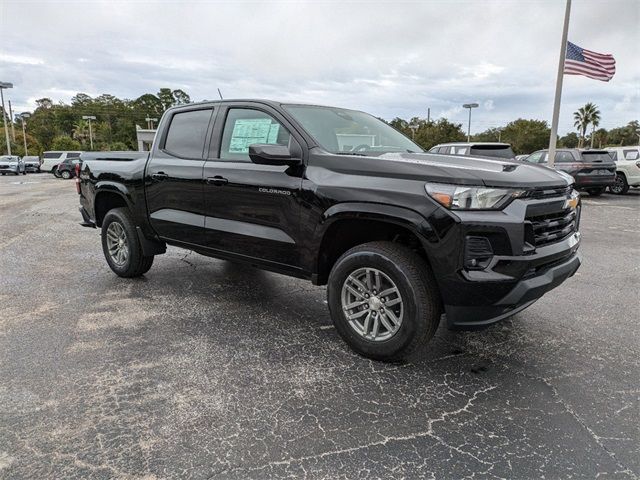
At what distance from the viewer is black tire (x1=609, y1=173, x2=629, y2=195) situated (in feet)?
52.5

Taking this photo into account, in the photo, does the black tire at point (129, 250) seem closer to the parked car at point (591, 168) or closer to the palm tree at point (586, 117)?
the parked car at point (591, 168)

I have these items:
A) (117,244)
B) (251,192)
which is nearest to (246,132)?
(251,192)

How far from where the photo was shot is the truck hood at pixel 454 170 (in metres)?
2.85

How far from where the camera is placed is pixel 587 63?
594 inches

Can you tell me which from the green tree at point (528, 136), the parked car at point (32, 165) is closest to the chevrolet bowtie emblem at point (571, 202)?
the parked car at point (32, 165)

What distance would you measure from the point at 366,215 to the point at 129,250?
3.21 m

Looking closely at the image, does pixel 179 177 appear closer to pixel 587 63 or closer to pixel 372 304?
pixel 372 304

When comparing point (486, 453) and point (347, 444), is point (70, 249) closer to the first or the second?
point (347, 444)

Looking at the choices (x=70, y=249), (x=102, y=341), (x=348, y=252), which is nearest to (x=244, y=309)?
(x=102, y=341)

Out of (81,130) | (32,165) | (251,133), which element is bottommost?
(32,165)

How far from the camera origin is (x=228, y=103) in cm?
426

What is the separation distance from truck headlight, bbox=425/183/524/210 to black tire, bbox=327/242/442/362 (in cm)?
49

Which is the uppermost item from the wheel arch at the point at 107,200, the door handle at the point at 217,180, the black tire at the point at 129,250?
the door handle at the point at 217,180

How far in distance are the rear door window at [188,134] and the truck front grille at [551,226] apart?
9.64 feet
